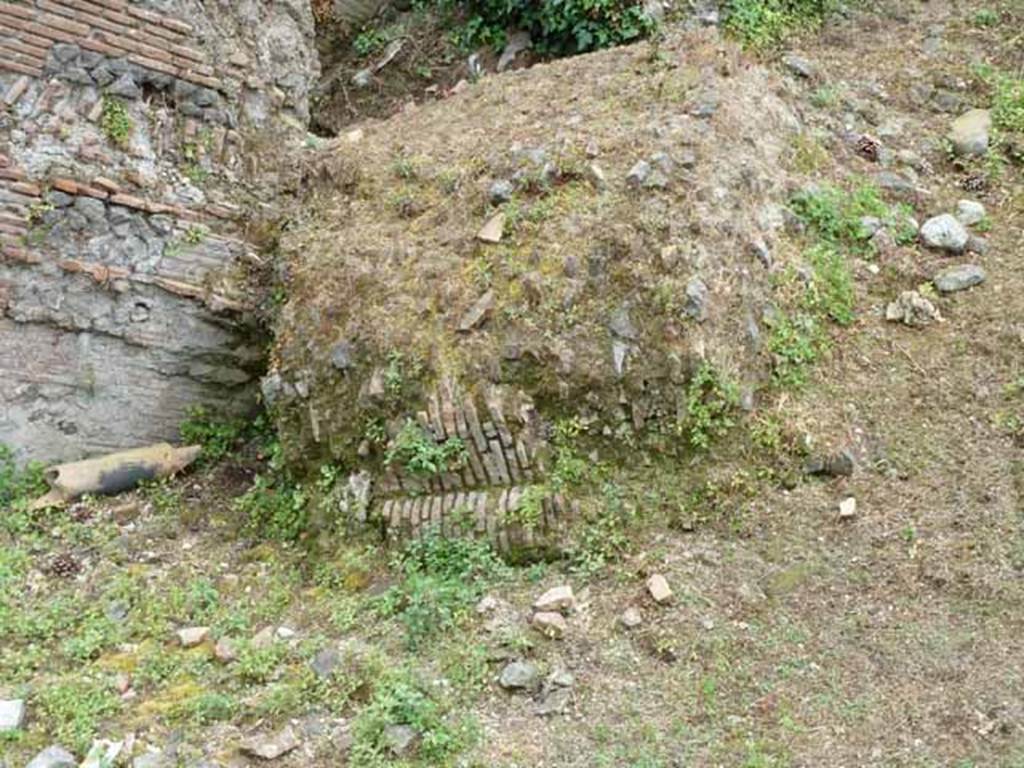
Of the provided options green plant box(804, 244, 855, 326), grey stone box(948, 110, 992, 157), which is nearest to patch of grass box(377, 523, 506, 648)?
green plant box(804, 244, 855, 326)

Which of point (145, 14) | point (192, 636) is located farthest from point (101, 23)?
point (192, 636)

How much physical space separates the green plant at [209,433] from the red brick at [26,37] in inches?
73.1

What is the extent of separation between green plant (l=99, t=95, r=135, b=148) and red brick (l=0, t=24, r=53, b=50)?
346mm

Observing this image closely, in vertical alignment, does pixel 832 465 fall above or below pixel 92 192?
below

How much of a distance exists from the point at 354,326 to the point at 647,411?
4.42 feet

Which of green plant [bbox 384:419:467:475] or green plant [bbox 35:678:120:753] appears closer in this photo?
green plant [bbox 35:678:120:753]

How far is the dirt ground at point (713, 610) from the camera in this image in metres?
3.73

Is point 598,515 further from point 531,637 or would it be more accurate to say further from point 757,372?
point 757,372

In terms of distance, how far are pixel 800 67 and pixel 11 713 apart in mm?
5060

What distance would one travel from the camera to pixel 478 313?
4871mm

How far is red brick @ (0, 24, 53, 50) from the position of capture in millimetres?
5371

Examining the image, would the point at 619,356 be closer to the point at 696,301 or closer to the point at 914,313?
the point at 696,301

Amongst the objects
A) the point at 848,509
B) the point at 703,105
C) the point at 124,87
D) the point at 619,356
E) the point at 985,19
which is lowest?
the point at 848,509

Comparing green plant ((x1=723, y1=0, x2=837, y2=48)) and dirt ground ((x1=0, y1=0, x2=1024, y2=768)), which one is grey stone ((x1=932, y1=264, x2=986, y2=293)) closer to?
dirt ground ((x1=0, y1=0, x2=1024, y2=768))
